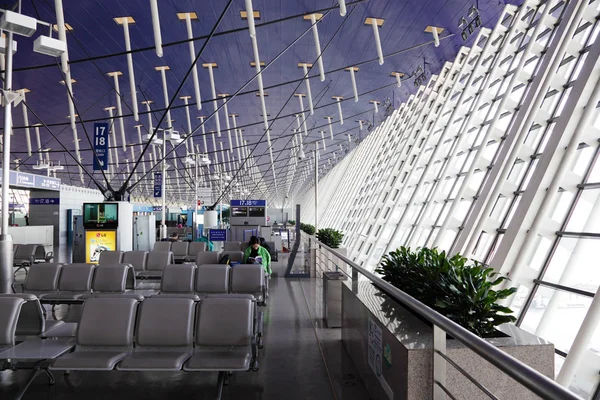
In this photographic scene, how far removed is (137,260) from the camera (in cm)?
1071

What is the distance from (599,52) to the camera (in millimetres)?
7828

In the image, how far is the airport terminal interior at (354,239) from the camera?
4312mm

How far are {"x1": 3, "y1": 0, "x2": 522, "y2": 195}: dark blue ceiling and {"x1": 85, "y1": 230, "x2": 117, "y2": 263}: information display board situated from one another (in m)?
5.15

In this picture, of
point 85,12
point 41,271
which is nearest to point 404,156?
point 85,12

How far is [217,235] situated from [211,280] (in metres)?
12.0

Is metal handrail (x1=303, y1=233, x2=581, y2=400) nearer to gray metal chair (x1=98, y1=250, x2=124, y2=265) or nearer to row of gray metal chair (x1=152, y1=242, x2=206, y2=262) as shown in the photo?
gray metal chair (x1=98, y1=250, x2=124, y2=265)

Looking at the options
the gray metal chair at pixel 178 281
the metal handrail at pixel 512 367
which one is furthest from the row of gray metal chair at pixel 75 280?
the metal handrail at pixel 512 367

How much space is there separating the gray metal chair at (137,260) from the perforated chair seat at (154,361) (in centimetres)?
626

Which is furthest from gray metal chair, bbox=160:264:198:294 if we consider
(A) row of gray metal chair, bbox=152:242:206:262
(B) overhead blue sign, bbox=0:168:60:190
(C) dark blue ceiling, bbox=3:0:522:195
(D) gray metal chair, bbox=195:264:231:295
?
(B) overhead blue sign, bbox=0:168:60:190

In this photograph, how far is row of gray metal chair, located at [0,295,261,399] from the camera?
4.86 metres

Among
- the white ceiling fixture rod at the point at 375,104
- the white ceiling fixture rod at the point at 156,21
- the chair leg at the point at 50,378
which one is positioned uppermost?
the white ceiling fixture rod at the point at 375,104

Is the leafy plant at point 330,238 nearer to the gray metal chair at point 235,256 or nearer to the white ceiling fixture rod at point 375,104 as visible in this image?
the gray metal chair at point 235,256

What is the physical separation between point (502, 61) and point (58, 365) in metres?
13.7

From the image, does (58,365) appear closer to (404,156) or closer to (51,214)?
(404,156)
